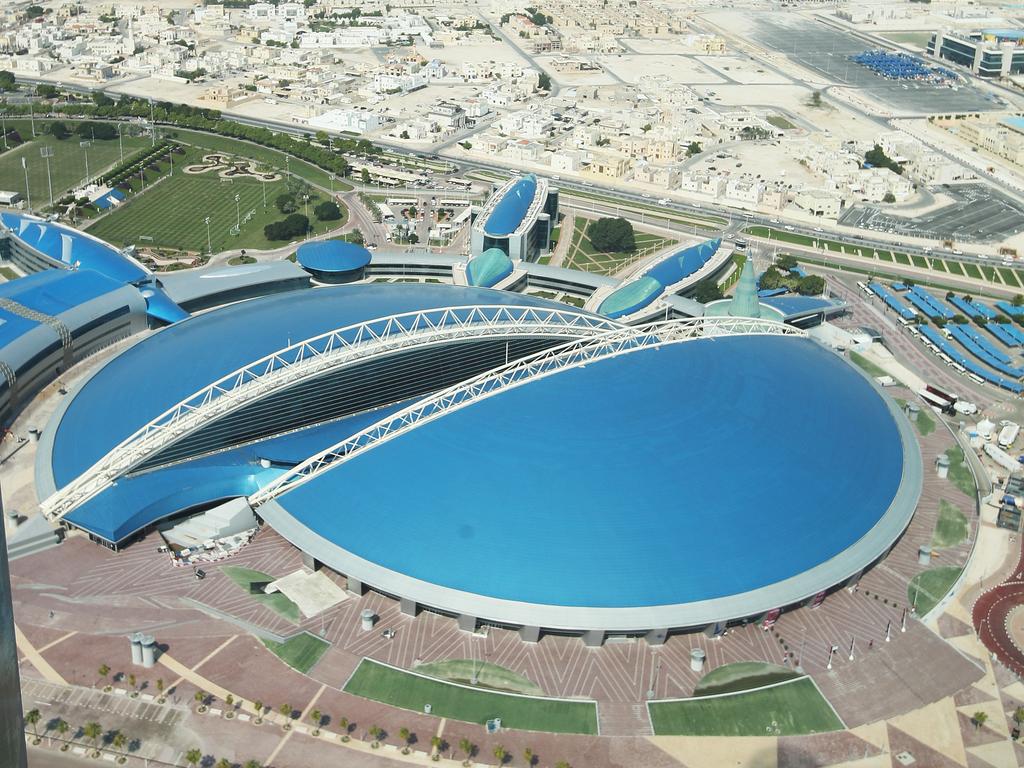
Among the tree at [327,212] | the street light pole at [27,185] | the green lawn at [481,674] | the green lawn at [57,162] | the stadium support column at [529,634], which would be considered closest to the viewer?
the green lawn at [481,674]

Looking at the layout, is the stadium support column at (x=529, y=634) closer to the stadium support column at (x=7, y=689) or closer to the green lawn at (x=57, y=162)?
the stadium support column at (x=7, y=689)

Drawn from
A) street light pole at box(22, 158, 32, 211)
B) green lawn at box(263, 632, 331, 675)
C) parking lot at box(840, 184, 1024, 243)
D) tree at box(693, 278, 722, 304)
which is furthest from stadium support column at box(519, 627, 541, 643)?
street light pole at box(22, 158, 32, 211)

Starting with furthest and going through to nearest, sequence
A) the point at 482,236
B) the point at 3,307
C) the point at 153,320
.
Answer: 1. the point at 482,236
2. the point at 153,320
3. the point at 3,307

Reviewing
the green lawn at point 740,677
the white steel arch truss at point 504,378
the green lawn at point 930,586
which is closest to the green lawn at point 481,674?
the green lawn at point 740,677

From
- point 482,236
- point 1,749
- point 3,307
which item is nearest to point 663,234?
point 482,236

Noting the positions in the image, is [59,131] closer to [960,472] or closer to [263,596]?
[263,596]

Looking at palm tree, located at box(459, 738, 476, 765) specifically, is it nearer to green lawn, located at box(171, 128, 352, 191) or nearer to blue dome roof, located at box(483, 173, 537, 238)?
blue dome roof, located at box(483, 173, 537, 238)

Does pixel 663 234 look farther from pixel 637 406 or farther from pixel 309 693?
pixel 309 693
